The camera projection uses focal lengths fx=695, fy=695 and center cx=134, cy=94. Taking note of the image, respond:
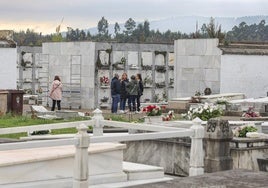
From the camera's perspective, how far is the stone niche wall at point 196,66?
26219mm

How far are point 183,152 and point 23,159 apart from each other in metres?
4.19

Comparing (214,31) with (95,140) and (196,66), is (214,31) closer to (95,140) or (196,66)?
(196,66)

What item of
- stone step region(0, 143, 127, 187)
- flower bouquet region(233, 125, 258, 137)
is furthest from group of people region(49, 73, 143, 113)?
stone step region(0, 143, 127, 187)

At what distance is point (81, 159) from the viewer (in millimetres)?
7750

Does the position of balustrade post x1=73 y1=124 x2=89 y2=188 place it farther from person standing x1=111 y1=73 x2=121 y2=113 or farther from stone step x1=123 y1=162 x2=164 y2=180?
person standing x1=111 y1=73 x2=121 y2=113

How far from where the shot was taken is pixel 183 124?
45.6 feet

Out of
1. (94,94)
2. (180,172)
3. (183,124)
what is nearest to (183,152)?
(180,172)

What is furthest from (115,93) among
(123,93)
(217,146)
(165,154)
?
(217,146)

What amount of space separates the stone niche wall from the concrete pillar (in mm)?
15147

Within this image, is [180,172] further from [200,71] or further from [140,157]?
[200,71]

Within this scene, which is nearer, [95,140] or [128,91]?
[95,140]

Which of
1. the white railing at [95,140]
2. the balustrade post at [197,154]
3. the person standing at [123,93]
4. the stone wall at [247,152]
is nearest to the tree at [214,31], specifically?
the person standing at [123,93]

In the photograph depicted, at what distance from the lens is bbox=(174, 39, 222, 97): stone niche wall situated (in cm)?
2622

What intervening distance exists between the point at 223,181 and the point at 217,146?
3.85 meters
